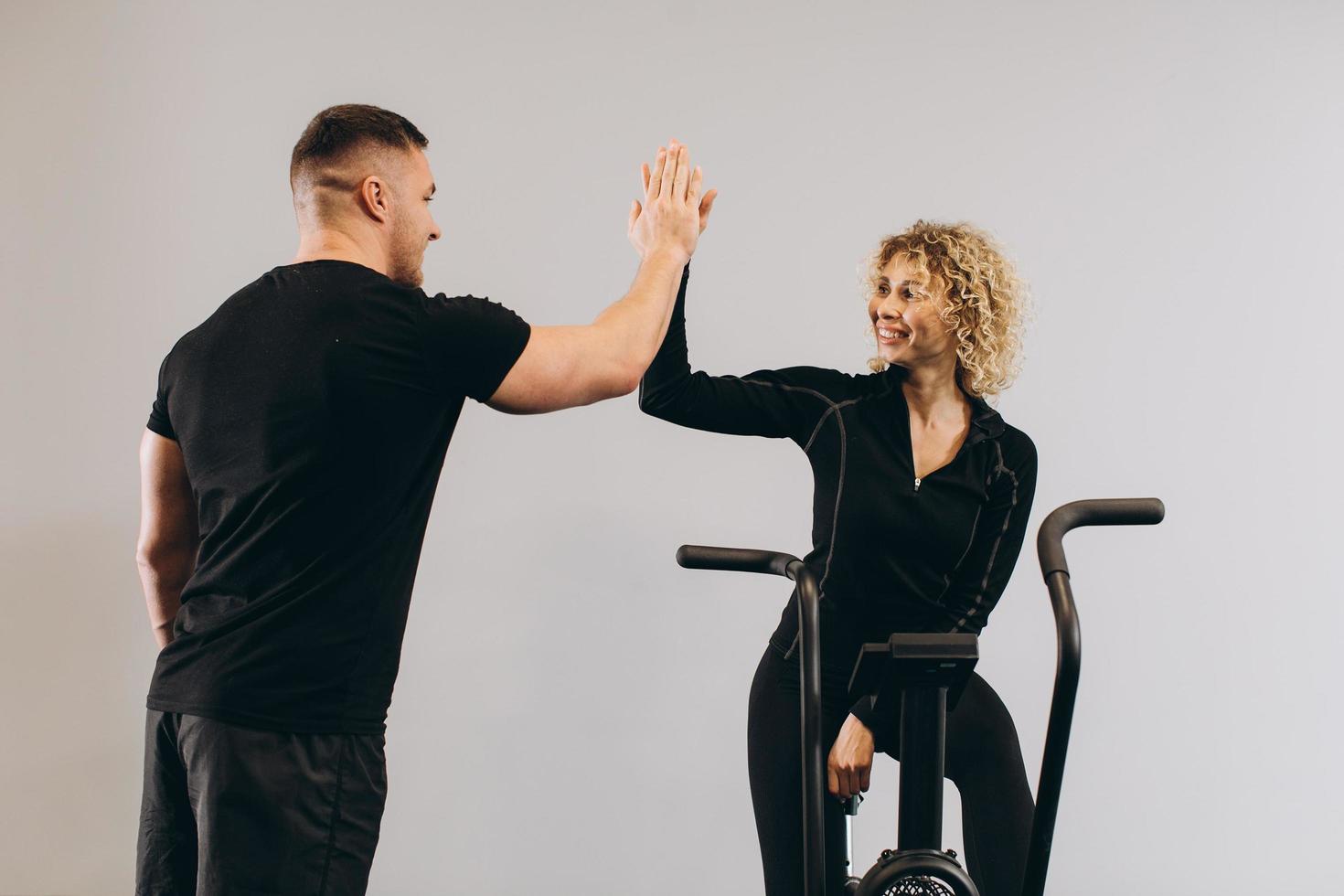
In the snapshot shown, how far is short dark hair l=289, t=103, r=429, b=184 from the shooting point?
1.45 m

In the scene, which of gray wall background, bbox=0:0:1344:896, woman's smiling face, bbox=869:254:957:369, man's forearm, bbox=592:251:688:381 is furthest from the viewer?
gray wall background, bbox=0:0:1344:896

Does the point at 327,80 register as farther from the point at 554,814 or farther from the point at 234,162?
the point at 554,814

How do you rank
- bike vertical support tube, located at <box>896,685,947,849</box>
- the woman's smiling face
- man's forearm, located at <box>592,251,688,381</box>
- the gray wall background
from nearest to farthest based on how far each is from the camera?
man's forearm, located at <box>592,251,688,381</box>, bike vertical support tube, located at <box>896,685,947,849</box>, the woman's smiling face, the gray wall background

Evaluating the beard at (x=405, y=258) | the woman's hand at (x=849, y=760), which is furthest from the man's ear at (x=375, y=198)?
the woman's hand at (x=849, y=760)

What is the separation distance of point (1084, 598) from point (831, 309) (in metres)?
1.04

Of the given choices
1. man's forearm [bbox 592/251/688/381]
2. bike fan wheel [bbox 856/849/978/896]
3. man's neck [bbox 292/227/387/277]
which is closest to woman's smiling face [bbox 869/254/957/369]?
man's forearm [bbox 592/251/688/381]

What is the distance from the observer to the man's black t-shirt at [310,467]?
1259 mm

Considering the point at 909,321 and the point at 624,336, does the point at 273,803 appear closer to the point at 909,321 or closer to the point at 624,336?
the point at 624,336

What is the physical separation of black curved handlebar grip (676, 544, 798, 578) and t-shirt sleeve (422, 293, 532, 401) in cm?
47

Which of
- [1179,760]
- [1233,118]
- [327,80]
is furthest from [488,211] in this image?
[1179,760]

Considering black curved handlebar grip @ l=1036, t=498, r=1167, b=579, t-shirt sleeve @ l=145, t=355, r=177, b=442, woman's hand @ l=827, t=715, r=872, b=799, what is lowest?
woman's hand @ l=827, t=715, r=872, b=799

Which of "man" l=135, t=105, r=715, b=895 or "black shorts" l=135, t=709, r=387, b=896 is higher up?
"man" l=135, t=105, r=715, b=895

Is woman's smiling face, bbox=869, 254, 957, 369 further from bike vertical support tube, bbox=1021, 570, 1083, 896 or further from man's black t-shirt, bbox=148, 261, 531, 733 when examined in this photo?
man's black t-shirt, bbox=148, 261, 531, 733

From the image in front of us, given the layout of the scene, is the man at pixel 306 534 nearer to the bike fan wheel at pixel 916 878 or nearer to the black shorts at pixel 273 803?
the black shorts at pixel 273 803
